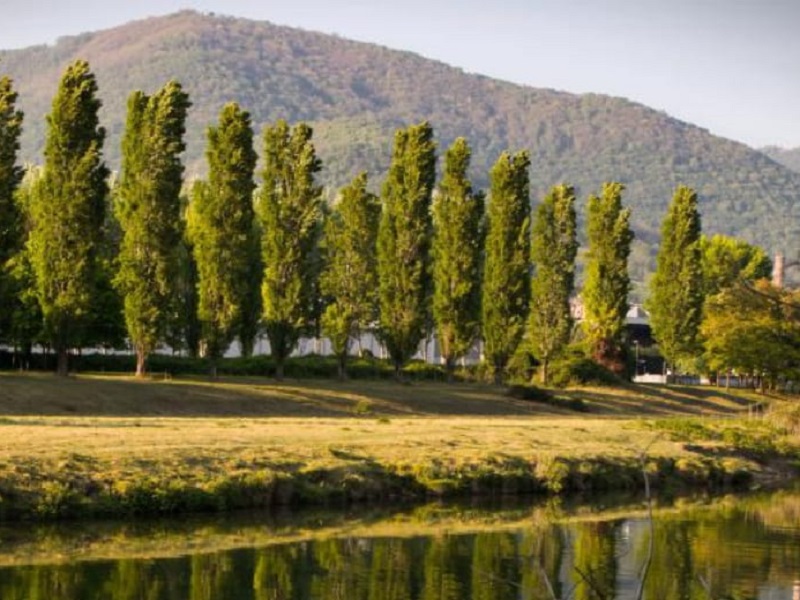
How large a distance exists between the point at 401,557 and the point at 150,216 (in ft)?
132

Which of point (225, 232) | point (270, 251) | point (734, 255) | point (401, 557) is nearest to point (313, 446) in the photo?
point (401, 557)

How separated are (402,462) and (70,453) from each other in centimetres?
1204

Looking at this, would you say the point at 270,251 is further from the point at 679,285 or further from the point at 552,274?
the point at 679,285

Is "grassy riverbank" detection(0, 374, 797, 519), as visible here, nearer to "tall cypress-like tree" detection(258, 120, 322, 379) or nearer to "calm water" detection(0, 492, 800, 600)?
"calm water" detection(0, 492, 800, 600)

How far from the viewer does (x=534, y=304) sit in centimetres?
9856

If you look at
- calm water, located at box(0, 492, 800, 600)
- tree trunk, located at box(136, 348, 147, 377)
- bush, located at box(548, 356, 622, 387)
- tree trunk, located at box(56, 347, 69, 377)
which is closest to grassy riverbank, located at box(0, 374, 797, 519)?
tree trunk, located at box(56, 347, 69, 377)

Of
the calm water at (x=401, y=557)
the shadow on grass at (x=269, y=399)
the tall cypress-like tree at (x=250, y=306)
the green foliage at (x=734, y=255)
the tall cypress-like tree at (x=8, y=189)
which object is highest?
the green foliage at (x=734, y=255)

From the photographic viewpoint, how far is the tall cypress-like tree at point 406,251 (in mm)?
85812

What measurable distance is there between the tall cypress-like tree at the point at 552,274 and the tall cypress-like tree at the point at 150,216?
1288 inches

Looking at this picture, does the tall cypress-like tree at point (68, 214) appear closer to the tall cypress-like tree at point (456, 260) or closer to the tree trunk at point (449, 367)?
the tall cypress-like tree at point (456, 260)

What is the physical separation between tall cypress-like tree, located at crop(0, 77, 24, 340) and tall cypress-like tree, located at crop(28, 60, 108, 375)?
1804 millimetres

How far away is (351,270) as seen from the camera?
84188mm

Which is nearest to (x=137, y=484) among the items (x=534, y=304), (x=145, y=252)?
(x=145, y=252)

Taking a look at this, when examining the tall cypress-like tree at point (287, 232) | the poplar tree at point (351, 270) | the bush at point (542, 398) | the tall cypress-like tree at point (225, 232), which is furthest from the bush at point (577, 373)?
the tall cypress-like tree at point (225, 232)
